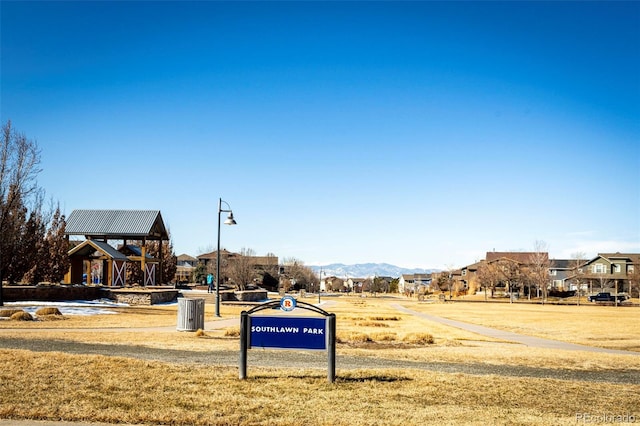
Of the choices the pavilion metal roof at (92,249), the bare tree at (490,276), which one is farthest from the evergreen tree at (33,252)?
the bare tree at (490,276)

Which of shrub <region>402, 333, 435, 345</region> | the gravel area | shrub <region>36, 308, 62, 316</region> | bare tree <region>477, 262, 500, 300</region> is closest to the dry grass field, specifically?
the gravel area

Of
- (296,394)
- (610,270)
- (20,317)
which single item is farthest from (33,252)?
(610,270)

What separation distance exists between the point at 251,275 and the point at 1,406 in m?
80.0

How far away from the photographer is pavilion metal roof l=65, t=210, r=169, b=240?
5000 cm

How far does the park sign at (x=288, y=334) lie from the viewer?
10.5 metres

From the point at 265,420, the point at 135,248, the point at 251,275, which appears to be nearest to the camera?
the point at 265,420

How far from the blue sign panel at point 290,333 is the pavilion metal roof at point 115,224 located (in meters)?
41.3

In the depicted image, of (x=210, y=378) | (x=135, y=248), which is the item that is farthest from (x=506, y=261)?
(x=210, y=378)

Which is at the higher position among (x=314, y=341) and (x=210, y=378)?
(x=314, y=341)

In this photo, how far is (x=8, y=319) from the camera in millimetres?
22375

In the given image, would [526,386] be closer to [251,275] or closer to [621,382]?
[621,382]

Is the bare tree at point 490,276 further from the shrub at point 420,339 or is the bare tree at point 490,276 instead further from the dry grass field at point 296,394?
the dry grass field at point 296,394

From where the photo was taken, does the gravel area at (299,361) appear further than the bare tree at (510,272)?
No

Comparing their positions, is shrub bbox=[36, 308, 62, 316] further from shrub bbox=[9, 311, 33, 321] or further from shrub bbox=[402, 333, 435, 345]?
shrub bbox=[402, 333, 435, 345]
